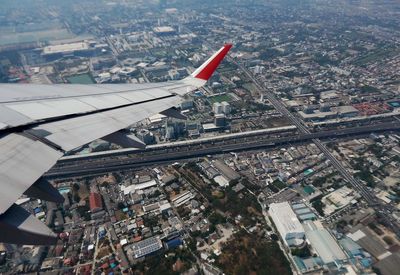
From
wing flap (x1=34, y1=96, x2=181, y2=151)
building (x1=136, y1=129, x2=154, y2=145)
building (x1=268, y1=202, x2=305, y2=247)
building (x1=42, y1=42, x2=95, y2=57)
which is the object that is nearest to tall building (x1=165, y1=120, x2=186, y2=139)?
building (x1=136, y1=129, x2=154, y2=145)

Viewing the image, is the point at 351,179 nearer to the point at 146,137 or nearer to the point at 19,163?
the point at 146,137

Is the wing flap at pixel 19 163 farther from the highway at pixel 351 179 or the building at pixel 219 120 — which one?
the building at pixel 219 120

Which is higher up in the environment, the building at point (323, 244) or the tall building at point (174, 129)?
the building at point (323, 244)

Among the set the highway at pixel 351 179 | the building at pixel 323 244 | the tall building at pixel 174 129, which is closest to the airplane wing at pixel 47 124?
the building at pixel 323 244

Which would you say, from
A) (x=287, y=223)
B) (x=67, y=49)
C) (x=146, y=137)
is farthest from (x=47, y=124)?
(x=67, y=49)

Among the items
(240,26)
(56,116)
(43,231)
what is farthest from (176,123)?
(240,26)
